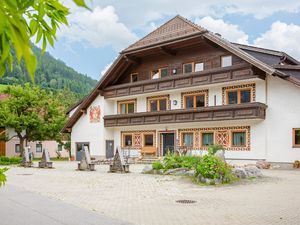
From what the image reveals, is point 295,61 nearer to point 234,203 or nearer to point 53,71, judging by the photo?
point 234,203

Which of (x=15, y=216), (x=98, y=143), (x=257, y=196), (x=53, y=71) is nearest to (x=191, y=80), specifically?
(x=98, y=143)

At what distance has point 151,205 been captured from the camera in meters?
10.4

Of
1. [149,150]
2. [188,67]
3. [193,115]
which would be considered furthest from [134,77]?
[193,115]

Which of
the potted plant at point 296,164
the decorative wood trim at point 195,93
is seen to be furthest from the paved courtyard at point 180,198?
the decorative wood trim at point 195,93

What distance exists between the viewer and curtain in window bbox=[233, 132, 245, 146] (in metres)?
27.9

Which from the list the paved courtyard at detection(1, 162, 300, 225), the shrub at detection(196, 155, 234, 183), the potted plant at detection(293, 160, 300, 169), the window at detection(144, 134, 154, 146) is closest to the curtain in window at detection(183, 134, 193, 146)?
the window at detection(144, 134, 154, 146)

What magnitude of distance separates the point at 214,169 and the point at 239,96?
13496mm

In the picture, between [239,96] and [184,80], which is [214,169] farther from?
[184,80]

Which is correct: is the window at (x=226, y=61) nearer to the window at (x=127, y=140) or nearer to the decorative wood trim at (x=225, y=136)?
the decorative wood trim at (x=225, y=136)

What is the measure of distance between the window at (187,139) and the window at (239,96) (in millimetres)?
4275

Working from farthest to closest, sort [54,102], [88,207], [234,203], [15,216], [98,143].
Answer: [54,102] < [98,143] < [234,203] < [88,207] < [15,216]

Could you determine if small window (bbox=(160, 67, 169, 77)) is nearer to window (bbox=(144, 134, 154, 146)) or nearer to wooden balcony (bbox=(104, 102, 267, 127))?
wooden balcony (bbox=(104, 102, 267, 127))

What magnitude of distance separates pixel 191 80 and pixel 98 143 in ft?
39.1

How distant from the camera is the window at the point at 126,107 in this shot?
118 feet
